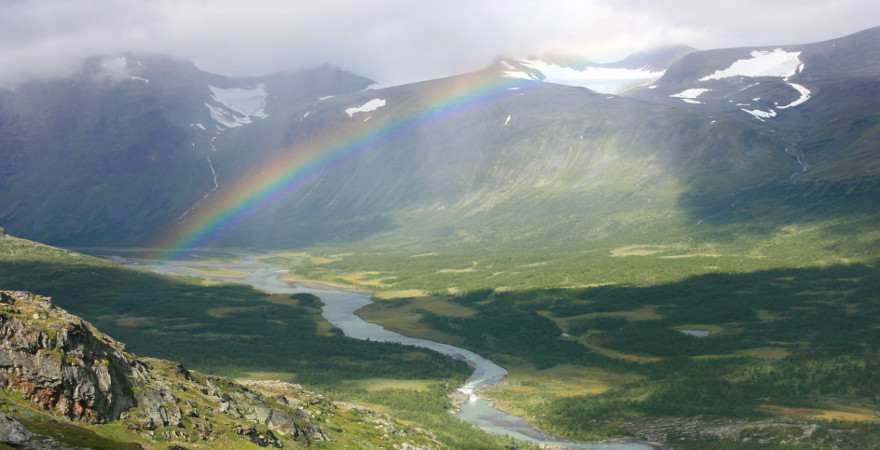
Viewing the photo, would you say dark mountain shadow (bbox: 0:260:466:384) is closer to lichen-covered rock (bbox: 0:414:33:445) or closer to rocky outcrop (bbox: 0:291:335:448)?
rocky outcrop (bbox: 0:291:335:448)

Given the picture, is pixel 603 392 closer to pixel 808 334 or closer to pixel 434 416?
pixel 434 416

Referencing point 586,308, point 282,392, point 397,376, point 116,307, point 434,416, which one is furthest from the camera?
point 116,307

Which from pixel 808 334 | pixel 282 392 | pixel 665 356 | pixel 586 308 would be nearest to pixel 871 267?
pixel 808 334

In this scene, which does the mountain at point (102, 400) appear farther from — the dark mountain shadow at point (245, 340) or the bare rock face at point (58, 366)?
the dark mountain shadow at point (245, 340)

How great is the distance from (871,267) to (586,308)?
224 feet

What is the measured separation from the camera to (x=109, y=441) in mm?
47688

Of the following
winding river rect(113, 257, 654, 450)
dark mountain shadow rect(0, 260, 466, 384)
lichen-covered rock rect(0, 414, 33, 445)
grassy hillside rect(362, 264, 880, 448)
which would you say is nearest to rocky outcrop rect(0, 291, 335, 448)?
lichen-covered rock rect(0, 414, 33, 445)

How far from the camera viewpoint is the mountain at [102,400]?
156ft

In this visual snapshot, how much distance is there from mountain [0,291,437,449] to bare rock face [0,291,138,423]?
0.06 meters

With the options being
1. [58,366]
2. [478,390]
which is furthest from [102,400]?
[478,390]

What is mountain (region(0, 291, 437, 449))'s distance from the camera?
47531 mm

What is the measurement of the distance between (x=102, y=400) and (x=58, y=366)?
3.84m

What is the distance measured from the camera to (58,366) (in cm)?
5019

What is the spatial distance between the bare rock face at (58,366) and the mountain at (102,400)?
6 cm
